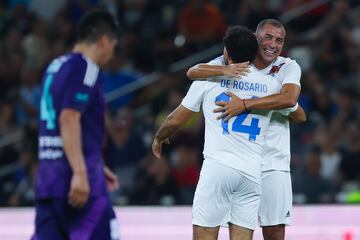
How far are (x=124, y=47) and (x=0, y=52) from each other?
175 centimetres

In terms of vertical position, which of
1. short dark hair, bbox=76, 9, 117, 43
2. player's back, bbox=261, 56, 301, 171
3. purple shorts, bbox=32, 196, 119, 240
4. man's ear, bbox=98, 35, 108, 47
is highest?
short dark hair, bbox=76, 9, 117, 43

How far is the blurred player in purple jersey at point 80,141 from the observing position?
5.45m

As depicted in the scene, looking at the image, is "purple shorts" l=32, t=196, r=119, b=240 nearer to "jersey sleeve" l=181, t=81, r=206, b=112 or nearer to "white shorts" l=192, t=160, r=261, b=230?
"white shorts" l=192, t=160, r=261, b=230

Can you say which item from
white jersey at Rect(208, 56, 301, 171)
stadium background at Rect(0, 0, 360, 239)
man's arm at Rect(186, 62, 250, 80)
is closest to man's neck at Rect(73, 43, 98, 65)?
man's arm at Rect(186, 62, 250, 80)

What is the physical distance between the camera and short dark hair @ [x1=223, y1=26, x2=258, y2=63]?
6336 mm

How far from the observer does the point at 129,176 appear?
39.3 feet

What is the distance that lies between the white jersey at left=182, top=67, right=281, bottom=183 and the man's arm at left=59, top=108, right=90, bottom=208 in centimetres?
129

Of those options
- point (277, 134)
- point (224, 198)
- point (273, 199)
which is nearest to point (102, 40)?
point (224, 198)

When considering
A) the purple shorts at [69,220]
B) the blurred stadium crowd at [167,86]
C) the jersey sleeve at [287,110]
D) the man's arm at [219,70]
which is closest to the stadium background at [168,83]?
the blurred stadium crowd at [167,86]

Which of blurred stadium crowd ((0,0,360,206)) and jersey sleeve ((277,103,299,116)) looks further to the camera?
blurred stadium crowd ((0,0,360,206))

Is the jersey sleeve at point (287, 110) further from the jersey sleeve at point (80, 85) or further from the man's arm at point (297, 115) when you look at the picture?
the jersey sleeve at point (80, 85)

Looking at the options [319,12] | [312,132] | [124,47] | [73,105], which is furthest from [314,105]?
[73,105]

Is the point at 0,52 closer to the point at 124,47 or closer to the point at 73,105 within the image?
the point at 124,47

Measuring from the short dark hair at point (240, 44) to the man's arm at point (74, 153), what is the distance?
1350mm
